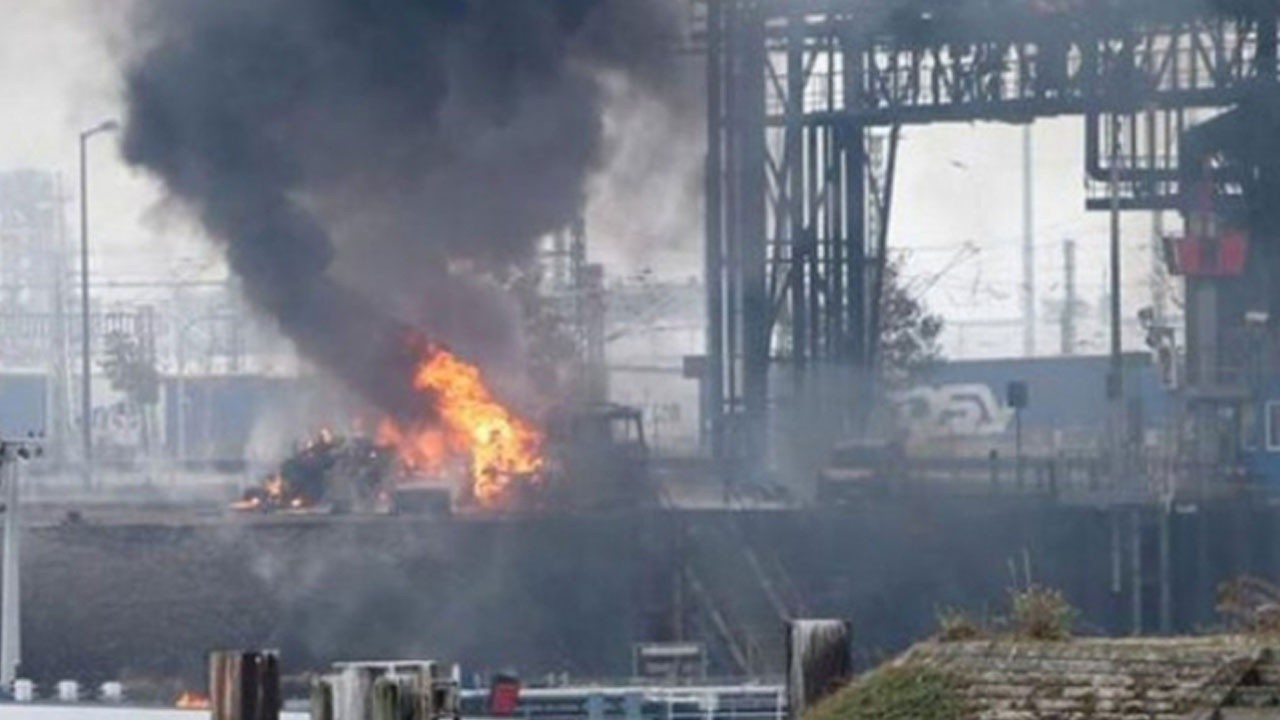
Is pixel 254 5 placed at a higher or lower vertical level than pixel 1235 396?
higher

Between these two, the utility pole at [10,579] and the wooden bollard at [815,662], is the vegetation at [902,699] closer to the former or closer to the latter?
the wooden bollard at [815,662]

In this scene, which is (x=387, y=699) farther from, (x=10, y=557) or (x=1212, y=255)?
(x=1212, y=255)

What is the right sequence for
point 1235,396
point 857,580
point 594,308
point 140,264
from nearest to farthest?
point 857,580, point 1235,396, point 594,308, point 140,264

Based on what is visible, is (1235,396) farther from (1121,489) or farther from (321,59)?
(321,59)

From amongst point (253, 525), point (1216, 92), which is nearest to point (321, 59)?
point (253, 525)

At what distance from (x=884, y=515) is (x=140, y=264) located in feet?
355

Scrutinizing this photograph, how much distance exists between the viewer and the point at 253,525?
7769 centimetres

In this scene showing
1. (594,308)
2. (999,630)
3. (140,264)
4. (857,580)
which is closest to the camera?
(999,630)

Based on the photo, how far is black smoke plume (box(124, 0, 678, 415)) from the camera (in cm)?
8250

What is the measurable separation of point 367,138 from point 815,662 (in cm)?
5529

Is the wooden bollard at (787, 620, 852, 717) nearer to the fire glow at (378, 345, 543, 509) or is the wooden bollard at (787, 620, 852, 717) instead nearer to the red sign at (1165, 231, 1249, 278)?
the fire glow at (378, 345, 543, 509)

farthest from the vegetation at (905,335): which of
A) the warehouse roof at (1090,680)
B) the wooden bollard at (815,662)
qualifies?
the warehouse roof at (1090,680)

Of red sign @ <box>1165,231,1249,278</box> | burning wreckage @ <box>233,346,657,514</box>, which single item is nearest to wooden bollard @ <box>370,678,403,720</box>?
burning wreckage @ <box>233,346,657,514</box>

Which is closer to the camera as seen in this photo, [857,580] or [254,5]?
[857,580]
